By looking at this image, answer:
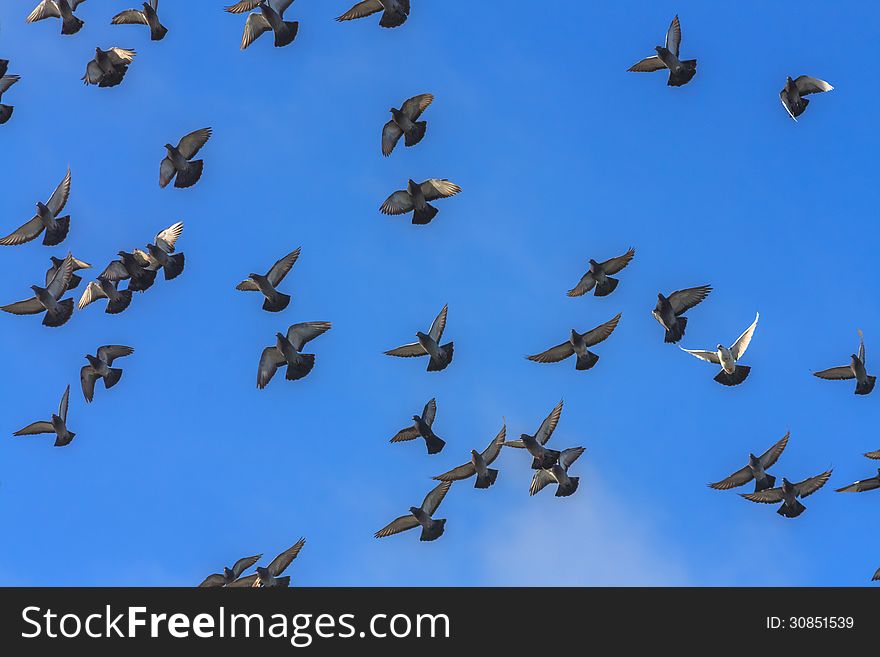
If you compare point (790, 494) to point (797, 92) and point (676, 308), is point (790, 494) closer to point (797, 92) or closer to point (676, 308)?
point (676, 308)

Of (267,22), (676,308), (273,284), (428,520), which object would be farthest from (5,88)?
(676,308)

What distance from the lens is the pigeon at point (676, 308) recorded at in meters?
27.1

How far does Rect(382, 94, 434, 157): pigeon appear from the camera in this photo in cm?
2661

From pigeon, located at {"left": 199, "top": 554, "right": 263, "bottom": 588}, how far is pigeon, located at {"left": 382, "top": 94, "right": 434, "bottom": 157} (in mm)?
9078

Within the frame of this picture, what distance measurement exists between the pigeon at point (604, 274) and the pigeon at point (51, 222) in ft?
36.8

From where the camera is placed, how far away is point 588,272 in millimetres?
27078

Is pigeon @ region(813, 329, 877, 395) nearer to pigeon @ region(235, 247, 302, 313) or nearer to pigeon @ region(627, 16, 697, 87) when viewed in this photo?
pigeon @ region(627, 16, 697, 87)

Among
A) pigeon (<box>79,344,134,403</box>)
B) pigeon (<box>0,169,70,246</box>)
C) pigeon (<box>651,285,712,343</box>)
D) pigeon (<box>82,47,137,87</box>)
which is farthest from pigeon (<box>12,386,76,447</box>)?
pigeon (<box>651,285,712,343</box>)

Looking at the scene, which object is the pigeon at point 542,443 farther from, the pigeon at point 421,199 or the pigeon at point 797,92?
the pigeon at point 797,92

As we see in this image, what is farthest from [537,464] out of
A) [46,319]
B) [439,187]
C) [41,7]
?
[41,7]

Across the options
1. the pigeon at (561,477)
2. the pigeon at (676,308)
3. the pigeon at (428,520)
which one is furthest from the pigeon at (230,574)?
the pigeon at (676,308)

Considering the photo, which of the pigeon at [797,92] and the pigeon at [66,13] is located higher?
the pigeon at [66,13]

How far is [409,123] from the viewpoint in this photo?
26797mm

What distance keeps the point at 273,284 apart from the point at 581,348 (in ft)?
22.4
